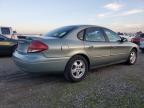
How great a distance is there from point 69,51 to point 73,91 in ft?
3.37

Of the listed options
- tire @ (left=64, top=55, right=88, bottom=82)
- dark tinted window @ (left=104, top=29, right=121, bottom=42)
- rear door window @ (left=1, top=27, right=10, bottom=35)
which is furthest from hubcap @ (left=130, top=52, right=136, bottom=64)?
rear door window @ (left=1, top=27, right=10, bottom=35)

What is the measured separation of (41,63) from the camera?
484 cm

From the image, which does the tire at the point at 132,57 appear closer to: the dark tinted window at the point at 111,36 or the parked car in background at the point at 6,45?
the dark tinted window at the point at 111,36

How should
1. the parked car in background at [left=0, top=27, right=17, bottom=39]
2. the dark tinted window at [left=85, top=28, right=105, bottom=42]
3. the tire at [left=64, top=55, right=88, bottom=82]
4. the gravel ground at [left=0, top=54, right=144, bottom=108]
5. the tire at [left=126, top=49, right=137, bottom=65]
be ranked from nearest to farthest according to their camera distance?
the gravel ground at [left=0, top=54, right=144, bottom=108], the tire at [left=64, top=55, right=88, bottom=82], the dark tinted window at [left=85, top=28, right=105, bottom=42], the tire at [left=126, top=49, right=137, bottom=65], the parked car in background at [left=0, top=27, right=17, bottom=39]

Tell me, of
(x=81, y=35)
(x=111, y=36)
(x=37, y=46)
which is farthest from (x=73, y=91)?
(x=111, y=36)

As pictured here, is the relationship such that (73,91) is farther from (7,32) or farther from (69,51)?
(7,32)

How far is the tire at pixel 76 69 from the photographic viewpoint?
524 cm

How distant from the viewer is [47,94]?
448 cm

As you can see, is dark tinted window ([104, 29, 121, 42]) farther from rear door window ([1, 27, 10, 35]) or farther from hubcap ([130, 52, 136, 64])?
rear door window ([1, 27, 10, 35])

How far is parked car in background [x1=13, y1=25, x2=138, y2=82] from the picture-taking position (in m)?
4.90

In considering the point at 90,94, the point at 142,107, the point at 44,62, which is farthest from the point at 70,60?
the point at 142,107

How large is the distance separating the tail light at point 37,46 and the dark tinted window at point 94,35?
135cm

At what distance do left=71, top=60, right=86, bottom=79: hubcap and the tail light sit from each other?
94 centimetres

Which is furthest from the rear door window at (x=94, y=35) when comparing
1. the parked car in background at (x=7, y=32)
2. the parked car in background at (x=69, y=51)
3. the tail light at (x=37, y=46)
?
the parked car in background at (x=7, y=32)
